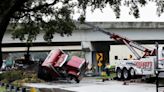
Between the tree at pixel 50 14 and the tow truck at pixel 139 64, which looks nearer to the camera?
the tree at pixel 50 14

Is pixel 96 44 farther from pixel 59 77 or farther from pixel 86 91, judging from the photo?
pixel 86 91

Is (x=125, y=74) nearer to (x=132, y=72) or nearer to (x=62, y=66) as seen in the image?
(x=132, y=72)

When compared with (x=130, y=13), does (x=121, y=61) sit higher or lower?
lower

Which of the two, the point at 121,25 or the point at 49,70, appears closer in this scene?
the point at 49,70

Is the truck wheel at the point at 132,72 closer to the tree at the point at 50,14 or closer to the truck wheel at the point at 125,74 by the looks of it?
the truck wheel at the point at 125,74

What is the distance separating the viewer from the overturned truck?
1241 inches

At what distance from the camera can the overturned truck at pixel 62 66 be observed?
3152cm

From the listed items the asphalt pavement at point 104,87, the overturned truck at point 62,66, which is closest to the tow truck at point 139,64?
the asphalt pavement at point 104,87

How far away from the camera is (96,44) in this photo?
2685 inches

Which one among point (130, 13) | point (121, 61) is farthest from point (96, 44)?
point (130, 13)

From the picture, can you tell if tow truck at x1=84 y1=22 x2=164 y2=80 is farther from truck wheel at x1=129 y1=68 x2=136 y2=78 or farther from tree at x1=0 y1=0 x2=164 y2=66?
tree at x1=0 y1=0 x2=164 y2=66

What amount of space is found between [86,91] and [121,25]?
39306mm

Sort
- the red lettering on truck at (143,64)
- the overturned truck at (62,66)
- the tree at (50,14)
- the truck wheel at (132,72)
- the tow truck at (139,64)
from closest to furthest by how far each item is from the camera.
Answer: the tree at (50,14) < the tow truck at (139,64) < the red lettering on truck at (143,64) < the overturned truck at (62,66) < the truck wheel at (132,72)

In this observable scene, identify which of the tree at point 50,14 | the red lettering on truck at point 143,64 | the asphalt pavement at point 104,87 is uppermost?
the tree at point 50,14
